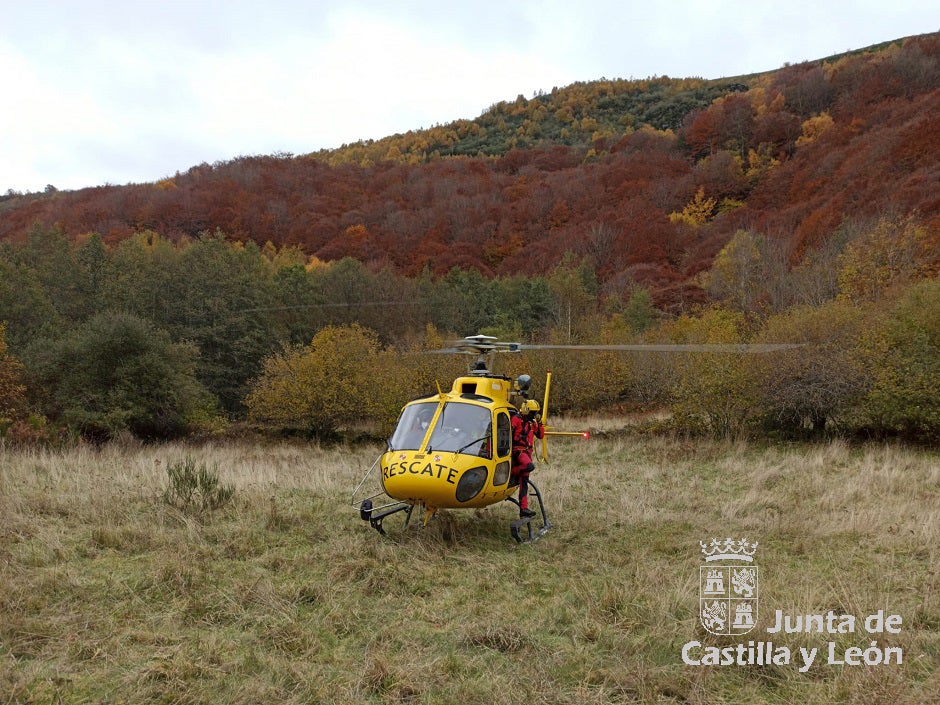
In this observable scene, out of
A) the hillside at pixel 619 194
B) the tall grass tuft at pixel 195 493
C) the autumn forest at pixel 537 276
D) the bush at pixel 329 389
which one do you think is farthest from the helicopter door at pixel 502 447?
the hillside at pixel 619 194

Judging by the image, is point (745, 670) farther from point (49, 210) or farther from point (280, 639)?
point (49, 210)

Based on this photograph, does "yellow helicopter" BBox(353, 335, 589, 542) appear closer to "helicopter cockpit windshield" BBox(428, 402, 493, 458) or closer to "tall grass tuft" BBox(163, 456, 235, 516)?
"helicopter cockpit windshield" BBox(428, 402, 493, 458)

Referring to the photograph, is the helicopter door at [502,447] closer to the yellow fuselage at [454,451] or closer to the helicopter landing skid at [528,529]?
the yellow fuselage at [454,451]

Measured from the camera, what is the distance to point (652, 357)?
2933 cm

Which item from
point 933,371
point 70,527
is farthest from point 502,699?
point 933,371

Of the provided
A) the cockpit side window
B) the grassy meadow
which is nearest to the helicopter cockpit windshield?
the cockpit side window

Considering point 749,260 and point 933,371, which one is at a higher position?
point 749,260

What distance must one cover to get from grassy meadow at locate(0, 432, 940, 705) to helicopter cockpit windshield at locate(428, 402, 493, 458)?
1261 mm

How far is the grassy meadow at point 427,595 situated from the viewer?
4461mm

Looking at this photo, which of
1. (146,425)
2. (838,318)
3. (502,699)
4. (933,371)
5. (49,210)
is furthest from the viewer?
(49,210)

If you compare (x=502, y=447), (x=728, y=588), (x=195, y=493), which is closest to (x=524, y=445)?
(x=502, y=447)

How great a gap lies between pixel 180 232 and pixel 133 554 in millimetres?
69812

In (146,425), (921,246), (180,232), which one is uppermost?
(180,232)

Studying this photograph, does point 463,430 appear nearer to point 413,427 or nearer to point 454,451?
point 454,451
